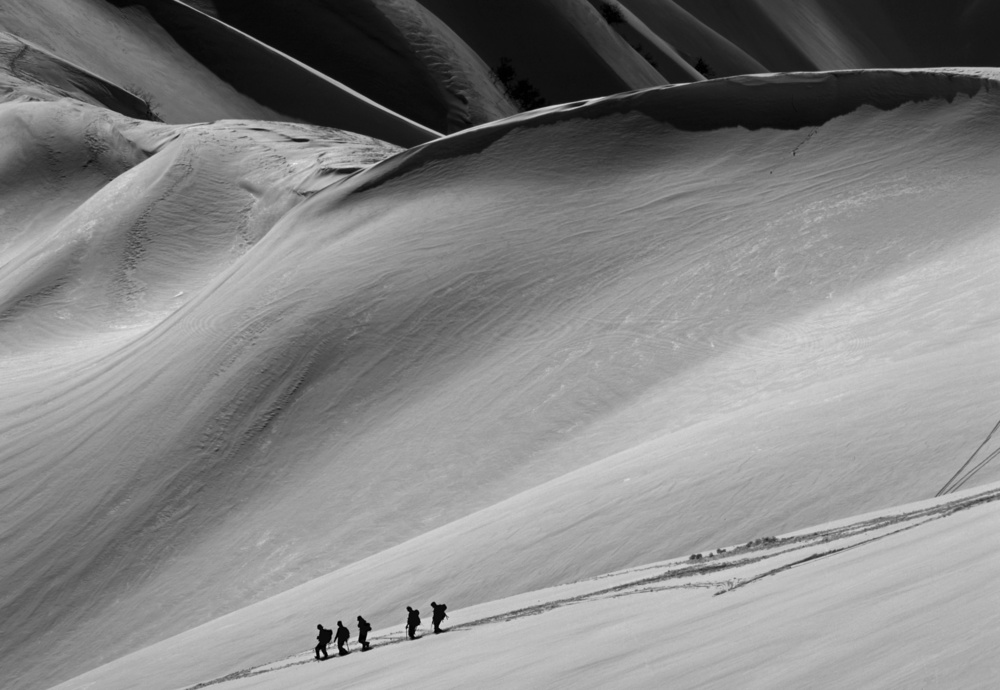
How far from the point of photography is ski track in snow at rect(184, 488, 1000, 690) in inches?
253

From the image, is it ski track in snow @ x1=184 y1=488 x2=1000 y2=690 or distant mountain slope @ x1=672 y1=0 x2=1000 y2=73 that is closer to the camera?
ski track in snow @ x1=184 y1=488 x2=1000 y2=690

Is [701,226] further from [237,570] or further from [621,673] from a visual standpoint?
[621,673]

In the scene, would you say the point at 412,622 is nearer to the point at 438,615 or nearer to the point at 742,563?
the point at 438,615

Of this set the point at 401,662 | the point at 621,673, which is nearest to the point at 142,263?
the point at 401,662

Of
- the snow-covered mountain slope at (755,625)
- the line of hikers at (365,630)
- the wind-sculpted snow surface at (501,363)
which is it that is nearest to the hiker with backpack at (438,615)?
the line of hikers at (365,630)

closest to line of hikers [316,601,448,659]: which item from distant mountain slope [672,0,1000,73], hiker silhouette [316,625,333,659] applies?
hiker silhouette [316,625,333,659]

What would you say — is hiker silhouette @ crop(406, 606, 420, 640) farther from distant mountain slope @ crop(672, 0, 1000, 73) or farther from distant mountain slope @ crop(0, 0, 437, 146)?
distant mountain slope @ crop(672, 0, 1000, 73)

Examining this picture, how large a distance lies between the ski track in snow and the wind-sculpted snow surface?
851 millimetres

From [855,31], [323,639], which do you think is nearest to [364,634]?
[323,639]

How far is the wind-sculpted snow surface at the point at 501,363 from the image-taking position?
10227mm

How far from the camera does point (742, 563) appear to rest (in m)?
7.27

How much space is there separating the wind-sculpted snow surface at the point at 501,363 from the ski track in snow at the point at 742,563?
0.85 metres

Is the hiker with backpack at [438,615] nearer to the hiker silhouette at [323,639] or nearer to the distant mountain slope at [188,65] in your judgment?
the hiker silhouette at [323,639]

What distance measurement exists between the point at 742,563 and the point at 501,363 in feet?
28.4
